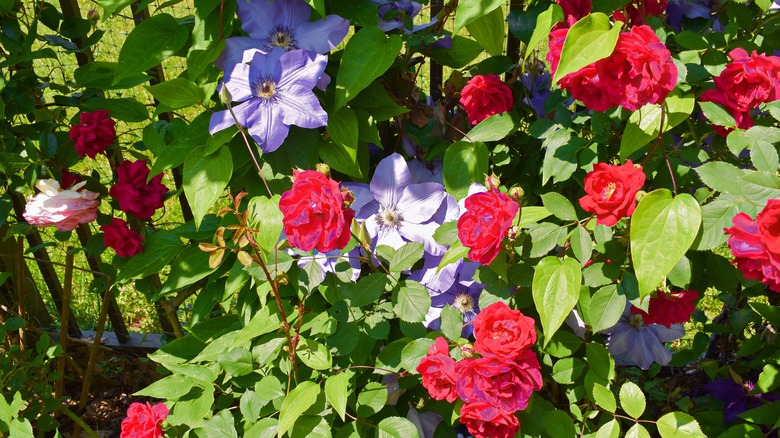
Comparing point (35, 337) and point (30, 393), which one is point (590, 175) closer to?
point (30, 393)

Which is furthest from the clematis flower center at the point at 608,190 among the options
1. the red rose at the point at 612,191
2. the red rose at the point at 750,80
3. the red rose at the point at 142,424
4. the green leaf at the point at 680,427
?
the red rose at the point at 142,424

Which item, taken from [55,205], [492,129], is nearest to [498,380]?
[492,129]

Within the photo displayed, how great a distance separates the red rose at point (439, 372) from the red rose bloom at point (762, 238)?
38cm

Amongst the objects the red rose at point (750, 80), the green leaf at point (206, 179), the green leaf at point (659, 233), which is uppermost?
the green leaf at point (206, 179)

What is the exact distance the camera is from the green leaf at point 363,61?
1.08m

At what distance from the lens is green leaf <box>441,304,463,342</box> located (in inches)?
41.6

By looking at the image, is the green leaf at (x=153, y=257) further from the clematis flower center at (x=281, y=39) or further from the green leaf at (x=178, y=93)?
the clematis flower center at (x=281, y=39)

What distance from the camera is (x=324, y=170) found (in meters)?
0.96

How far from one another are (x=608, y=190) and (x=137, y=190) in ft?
2.95

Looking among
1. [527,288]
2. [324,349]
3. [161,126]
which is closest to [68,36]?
[161,126]

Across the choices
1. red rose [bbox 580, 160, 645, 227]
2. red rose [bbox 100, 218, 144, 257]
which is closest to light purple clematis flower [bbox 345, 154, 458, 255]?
red rose [bbox 580, 160, 645, 227]

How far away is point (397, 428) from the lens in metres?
1.07

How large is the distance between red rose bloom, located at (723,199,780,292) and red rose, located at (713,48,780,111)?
25cm

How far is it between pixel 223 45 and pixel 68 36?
593 millimetres
